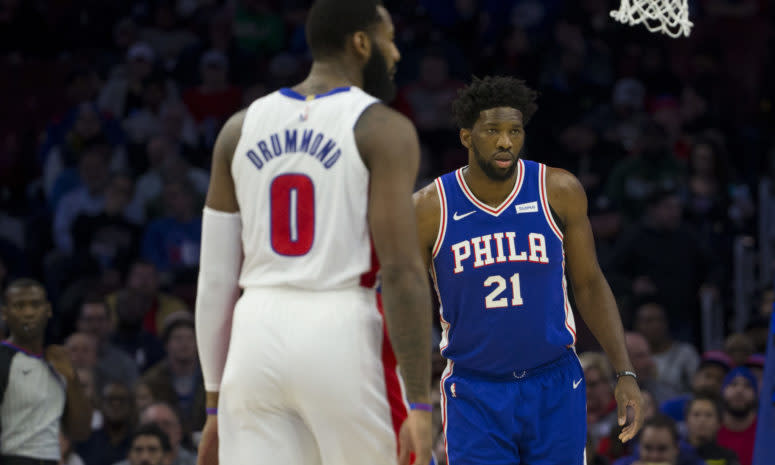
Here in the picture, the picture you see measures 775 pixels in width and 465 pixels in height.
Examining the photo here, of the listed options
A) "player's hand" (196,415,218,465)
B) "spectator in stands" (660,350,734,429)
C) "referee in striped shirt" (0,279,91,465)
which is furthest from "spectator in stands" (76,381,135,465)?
"player's hand" (196,415,218,465)

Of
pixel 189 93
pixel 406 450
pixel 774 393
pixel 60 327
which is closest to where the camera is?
pixel 406 450

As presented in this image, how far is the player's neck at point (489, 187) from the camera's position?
16.6ft

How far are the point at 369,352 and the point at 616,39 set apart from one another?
926 centimetres

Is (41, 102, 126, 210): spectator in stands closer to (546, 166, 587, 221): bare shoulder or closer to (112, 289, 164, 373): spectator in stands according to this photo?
(112, 289, 164, 373): spectator in stands

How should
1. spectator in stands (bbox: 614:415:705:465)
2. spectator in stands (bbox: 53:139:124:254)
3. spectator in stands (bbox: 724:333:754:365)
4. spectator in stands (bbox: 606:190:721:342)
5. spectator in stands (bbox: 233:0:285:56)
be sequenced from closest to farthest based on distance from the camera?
1. spectator in stands (bbox: 614:415:705:465)
2. spectator in stands (bbox: 724:333:754:365)
3. spectator in stands (bbox: 606:190:721:342)
4. spectator in stands (bbox: 53:139:124:254)
5. spectator in stands (bbox: 233:0:285:56)

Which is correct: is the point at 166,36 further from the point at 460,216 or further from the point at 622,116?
the point at 460,216

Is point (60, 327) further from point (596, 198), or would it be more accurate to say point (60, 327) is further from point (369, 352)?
point (369, 352)

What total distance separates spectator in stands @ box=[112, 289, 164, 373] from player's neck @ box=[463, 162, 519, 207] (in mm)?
4891

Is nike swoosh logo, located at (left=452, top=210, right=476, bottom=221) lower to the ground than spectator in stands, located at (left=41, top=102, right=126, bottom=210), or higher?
lower

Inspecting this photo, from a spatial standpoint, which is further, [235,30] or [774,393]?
[235,30]

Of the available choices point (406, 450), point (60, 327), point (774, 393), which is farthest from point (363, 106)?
point (60, 327)

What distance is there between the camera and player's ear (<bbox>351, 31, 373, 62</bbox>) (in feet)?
11.8

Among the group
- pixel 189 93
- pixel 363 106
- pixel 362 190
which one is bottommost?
pixel 362 190

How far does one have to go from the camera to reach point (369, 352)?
11.1ft
